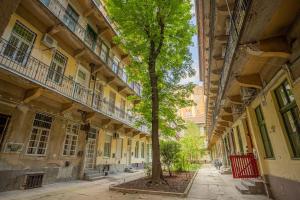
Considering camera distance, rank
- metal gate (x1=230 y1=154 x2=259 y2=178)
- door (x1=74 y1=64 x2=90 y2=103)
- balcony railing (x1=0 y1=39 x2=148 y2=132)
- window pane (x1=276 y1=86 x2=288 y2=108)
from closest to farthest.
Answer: window pane (x1=276 y1=86 x2=288 y2=108)
metal gate (x1=230 y1=154 x2=259 y2=178)
balcony railing (x1=0 y1=39 x2=148 y2=132)
door (x1=74 y1=64 x2=90 y2=103)

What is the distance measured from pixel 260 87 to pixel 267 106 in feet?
2.30

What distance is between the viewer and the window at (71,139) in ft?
36.1

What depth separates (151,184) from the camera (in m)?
7.99

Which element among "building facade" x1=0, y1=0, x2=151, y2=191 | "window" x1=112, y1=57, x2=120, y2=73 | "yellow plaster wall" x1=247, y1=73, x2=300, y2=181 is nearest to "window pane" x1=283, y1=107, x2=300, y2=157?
"yellow plaster wall" x1=247, y1=73, x2=300, y2=181

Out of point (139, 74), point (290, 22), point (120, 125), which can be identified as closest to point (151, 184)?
point (139, 74)

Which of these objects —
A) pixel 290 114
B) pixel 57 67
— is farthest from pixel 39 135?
pixel 290 114

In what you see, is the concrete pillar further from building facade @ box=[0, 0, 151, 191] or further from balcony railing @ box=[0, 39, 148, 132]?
balcony railing @ box=[0, 39, 148, 132]

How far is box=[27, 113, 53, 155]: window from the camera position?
29.0ft

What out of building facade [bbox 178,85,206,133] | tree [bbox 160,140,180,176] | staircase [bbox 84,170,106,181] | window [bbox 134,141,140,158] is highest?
building facade [bbox 178,85,206,133]

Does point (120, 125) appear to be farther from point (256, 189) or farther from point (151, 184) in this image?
point (256, 189)

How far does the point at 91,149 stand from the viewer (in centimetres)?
1328

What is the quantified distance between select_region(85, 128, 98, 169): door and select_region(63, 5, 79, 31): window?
7.67 meters

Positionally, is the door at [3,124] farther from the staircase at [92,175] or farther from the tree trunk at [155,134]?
the tree trunk at [155,134]

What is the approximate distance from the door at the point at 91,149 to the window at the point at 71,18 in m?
7.67
